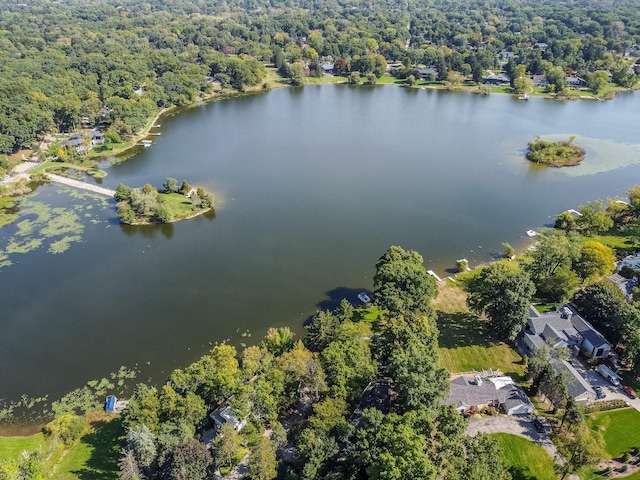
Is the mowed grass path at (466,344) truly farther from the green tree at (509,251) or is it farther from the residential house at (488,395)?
the green tree at (509,251)

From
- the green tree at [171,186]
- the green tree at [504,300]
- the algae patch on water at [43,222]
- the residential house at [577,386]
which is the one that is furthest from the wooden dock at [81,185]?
the residential house at [577,386]

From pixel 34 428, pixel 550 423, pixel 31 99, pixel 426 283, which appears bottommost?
pixel 34 428

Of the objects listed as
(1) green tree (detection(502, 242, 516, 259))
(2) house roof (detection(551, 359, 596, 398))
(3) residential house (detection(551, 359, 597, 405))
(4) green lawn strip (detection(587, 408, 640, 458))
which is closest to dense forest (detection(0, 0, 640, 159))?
(1) green tree (detection(502, 242, 516, 259))

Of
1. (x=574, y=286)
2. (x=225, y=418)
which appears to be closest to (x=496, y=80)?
(x=574, y=286)

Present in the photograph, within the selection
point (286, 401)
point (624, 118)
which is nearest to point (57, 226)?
point (286, 401)

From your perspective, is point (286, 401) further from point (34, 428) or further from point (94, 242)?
point (94, 242)

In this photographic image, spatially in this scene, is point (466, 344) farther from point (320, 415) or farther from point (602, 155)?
point (602, 155)
